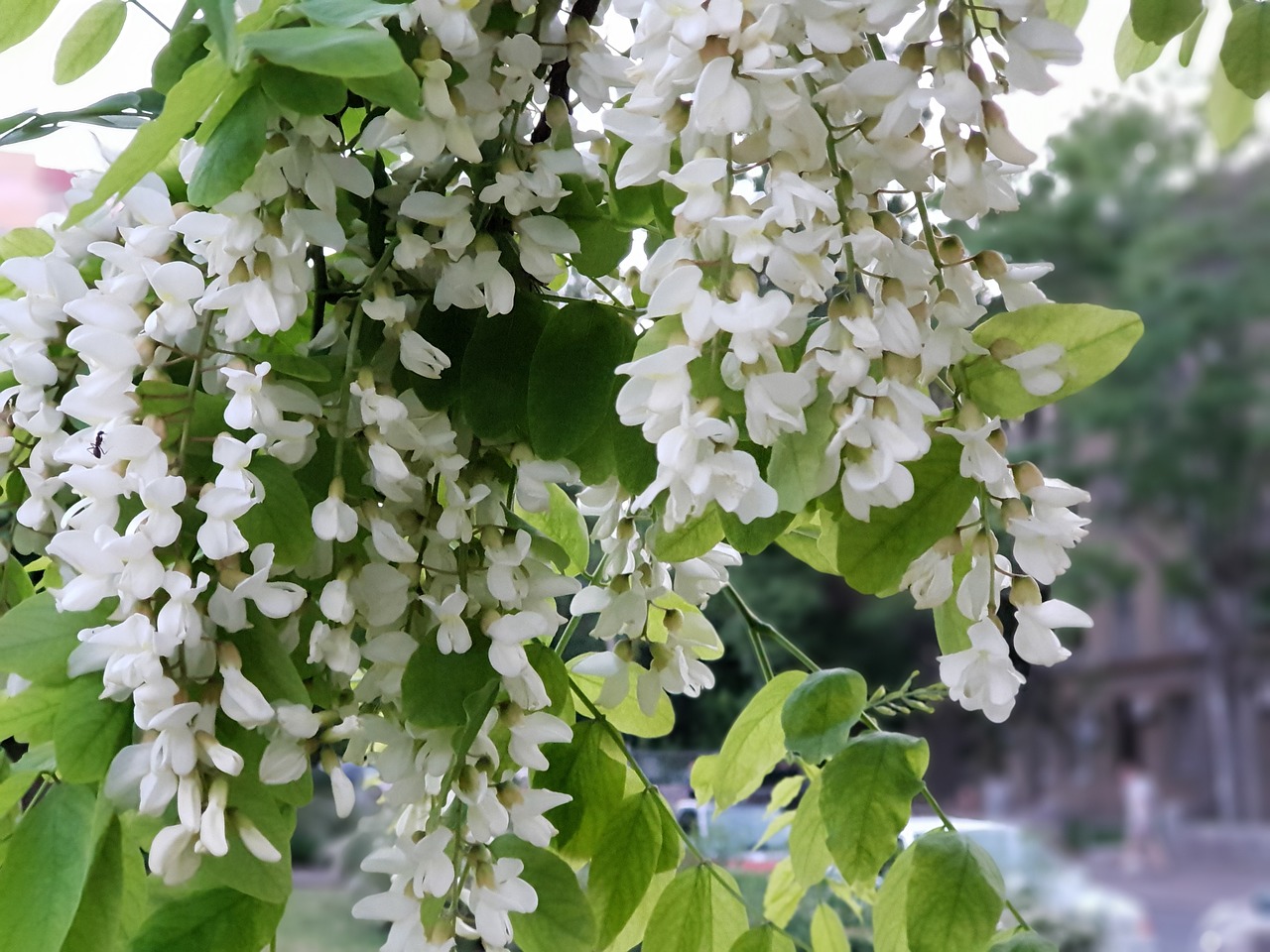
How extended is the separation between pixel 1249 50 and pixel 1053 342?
0.18 m

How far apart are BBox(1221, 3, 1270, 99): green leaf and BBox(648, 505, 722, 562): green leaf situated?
0.26 meters

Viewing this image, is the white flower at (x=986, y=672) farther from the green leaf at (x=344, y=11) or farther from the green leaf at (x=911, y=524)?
the green leaf at (x=344, y=11)

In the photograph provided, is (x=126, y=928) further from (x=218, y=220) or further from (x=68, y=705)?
(x=218, y=220)

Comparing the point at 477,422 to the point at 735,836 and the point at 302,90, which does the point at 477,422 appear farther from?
the point at 735,836

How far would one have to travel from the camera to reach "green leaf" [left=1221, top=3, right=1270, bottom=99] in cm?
44

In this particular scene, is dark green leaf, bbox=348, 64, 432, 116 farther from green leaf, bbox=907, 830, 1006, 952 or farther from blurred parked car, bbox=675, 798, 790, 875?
blurred parked car, bbox=675, 798, 790, 875

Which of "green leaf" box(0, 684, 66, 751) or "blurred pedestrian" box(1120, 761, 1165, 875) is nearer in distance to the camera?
"green leaf" box(0, 684, 66, 751)

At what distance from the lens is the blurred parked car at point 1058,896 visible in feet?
2.97

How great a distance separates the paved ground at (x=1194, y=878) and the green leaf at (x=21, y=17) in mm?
1700

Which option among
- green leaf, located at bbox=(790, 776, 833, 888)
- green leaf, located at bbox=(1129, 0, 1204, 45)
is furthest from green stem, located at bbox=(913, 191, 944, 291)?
green leaf, located at bbox=(790, 776, 833, 888)

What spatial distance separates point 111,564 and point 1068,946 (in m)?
1.01

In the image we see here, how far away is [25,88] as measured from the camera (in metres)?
0.86

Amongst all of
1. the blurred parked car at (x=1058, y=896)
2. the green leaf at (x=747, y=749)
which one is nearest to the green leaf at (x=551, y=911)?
the green leaf at (x=747, y=749)

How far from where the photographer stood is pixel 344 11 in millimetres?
315
